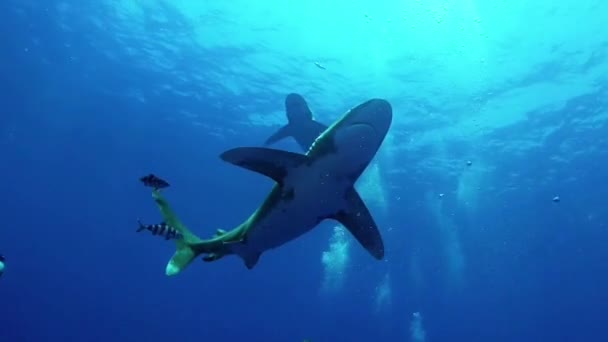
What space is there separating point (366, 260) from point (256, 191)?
23.6 m

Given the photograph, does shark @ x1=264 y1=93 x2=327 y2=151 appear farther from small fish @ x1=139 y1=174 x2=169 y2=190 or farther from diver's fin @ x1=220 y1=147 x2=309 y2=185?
diver's fin @ x1=220 y1=147 x2=309 y2=185

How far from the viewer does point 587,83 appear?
79.0 ft

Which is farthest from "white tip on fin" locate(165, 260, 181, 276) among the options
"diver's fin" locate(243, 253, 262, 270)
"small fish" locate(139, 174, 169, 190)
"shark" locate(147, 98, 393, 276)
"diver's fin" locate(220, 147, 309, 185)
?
"diver's fin" locate(220, 147, 309, 185)

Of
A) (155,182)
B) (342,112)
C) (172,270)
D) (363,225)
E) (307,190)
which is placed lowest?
(363,225)

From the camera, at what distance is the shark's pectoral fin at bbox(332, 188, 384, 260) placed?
7.30 meters

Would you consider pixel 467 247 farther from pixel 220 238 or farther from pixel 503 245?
pixel 220 238

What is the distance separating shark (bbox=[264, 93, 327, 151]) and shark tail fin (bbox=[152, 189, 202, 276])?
9390mm

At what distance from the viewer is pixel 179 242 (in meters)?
8.05

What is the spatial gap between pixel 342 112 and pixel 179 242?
22.3 m

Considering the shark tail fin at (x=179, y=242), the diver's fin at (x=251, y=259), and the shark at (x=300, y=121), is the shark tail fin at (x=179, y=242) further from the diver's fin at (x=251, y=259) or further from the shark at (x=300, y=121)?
the shark at (x=300, y=121)

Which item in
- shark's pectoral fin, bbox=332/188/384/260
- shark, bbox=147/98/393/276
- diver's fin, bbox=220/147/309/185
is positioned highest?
diver's fin, bbox=220/147/309/185

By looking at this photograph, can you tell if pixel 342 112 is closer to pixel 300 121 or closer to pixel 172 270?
pixel 300 121

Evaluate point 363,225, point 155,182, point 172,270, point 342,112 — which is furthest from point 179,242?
point 342,112

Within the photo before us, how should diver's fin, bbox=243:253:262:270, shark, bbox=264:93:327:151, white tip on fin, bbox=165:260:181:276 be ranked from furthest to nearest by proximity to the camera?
shark, bbox=264:93:327:151, diver's fin, bbox=243:253:262:270, white tip on fin, bbox=165:260:181:276
